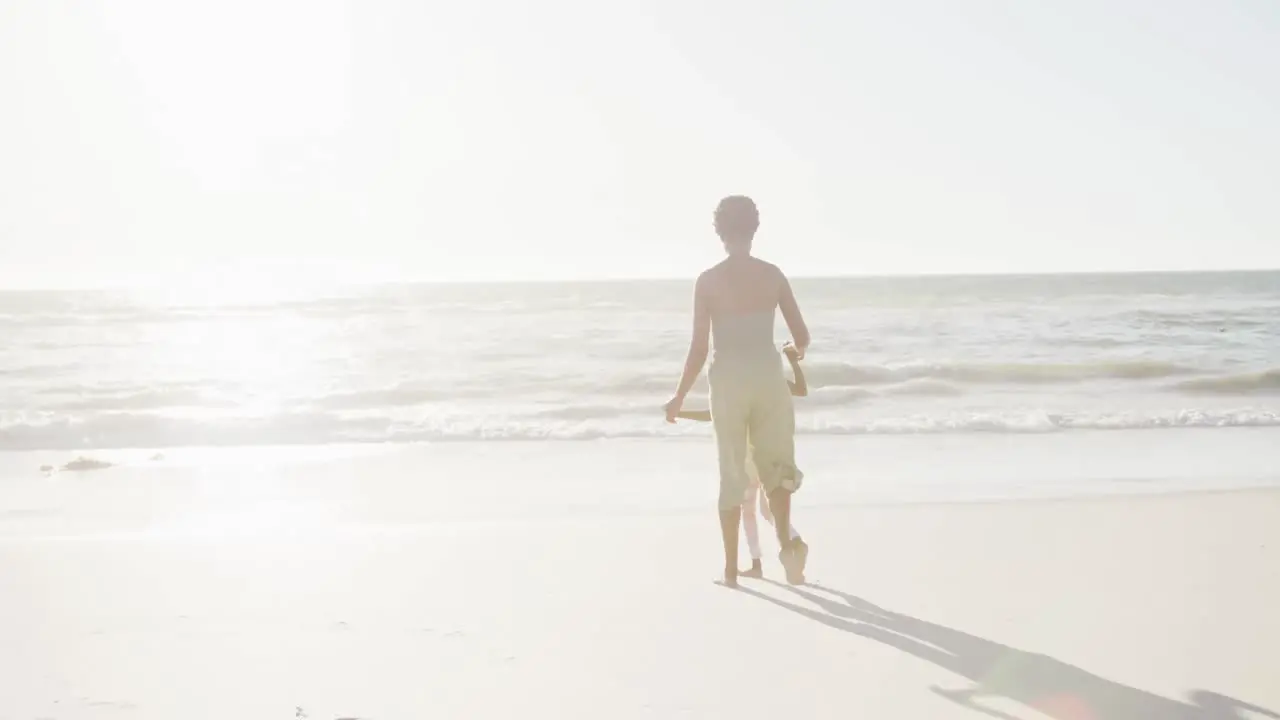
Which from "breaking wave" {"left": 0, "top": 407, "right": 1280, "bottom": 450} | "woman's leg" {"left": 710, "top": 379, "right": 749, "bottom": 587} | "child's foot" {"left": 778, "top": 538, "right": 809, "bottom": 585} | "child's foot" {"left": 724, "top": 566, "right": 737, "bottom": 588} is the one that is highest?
"woman's leg" {"left": 710, "top": 379, "right": 749, "bottom": 587}

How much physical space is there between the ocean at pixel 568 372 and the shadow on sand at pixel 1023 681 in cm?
728

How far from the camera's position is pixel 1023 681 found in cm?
321

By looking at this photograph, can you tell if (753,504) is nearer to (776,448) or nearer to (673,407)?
(776,448)

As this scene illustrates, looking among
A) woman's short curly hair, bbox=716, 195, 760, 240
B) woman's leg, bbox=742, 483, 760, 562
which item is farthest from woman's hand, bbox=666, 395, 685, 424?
woman's short curly hair, bbox=716, 195, 760, 240

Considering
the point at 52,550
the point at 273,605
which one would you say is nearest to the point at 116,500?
the point at 52,550

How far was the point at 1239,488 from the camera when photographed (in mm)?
7004

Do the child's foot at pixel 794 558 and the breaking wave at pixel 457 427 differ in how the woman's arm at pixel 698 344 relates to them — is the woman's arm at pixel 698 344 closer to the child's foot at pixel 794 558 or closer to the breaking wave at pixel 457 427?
the child's foot at pixel 794 558

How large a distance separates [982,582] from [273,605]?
2.90 m

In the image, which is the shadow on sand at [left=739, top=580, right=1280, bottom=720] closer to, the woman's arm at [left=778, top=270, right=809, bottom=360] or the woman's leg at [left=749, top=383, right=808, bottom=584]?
the woman's leg at [left=749, top=383, right=808, bottom=584]

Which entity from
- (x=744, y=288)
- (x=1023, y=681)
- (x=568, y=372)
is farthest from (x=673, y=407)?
(x=568, y=372)

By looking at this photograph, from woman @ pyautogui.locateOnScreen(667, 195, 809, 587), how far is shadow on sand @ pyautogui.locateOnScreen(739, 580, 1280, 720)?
0.65 meters

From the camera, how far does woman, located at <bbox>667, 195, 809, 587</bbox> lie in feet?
13.9

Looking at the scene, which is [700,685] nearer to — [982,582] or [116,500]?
[982,582]

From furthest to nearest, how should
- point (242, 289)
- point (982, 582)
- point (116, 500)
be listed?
point (242, 289), point (116, 500), point (982, 582)
